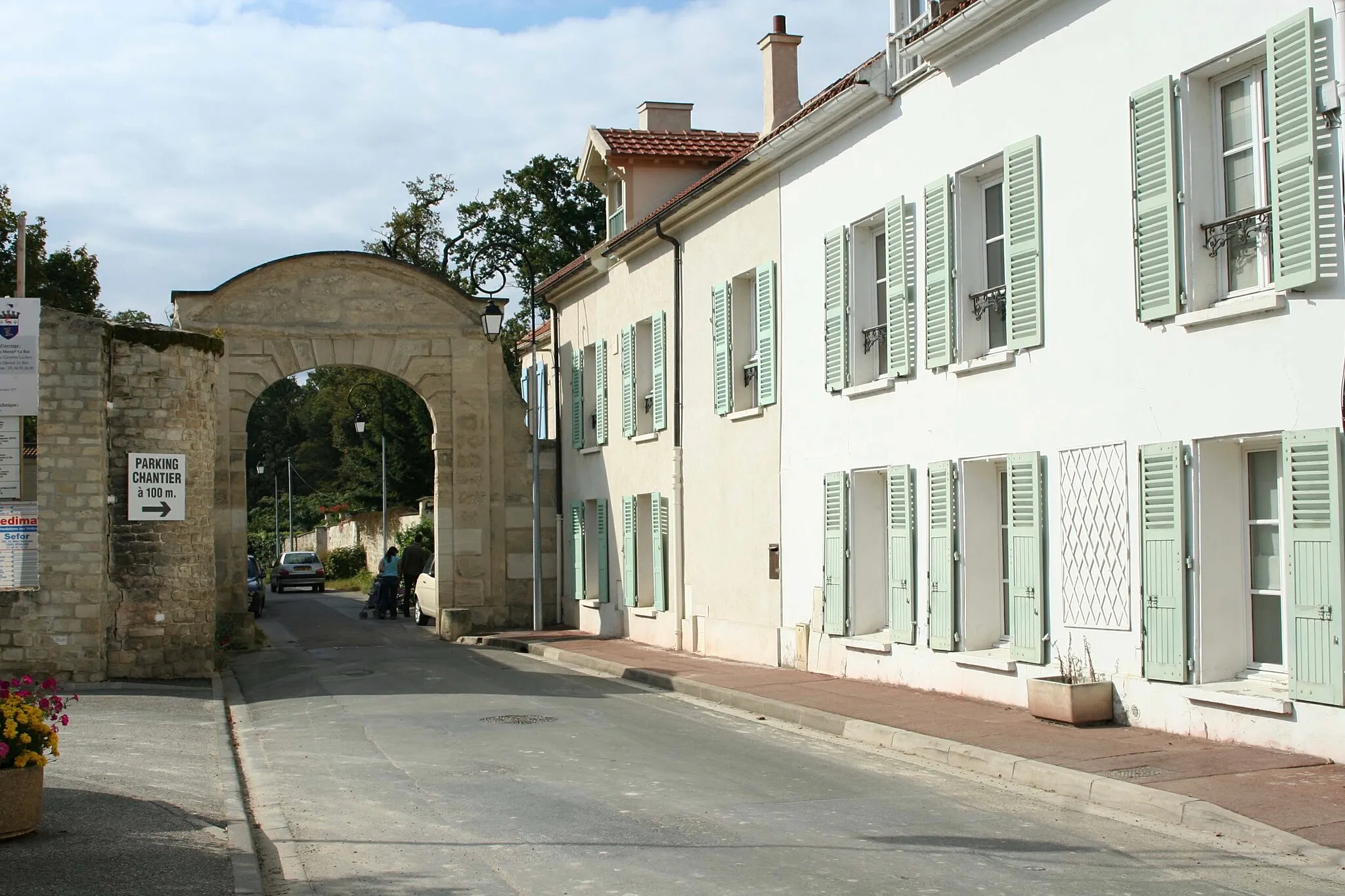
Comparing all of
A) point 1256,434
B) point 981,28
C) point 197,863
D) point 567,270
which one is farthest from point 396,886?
point 567,270

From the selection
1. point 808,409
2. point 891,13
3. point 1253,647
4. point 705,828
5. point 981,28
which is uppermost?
point 891,13

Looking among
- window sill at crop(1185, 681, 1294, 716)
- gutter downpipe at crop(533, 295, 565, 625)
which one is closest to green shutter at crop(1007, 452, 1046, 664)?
window sill at crop(1185, 681, 1294, 716)

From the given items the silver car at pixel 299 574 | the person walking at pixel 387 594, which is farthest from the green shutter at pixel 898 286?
the silver car at pixel 299 574

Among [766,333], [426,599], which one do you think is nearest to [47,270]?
[426,599]

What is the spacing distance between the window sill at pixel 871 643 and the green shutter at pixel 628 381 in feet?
26.4

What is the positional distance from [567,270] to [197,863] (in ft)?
64.3

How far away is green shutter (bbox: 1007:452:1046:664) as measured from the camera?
463 inches

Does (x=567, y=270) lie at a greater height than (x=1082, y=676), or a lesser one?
greater

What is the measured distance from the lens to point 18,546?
16016mm

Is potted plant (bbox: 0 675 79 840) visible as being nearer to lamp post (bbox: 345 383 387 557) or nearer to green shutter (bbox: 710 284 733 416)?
green shutter (bbox: 710 284 733 416)

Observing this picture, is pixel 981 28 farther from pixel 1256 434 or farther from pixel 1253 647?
pixel 1253 647

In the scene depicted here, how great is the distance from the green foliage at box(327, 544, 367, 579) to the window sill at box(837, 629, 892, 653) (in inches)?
1589

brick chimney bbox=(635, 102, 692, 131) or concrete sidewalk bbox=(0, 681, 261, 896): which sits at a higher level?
brick chimney bbox=(635, 102, 692, 131)

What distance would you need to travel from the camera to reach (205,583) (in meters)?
17.7
